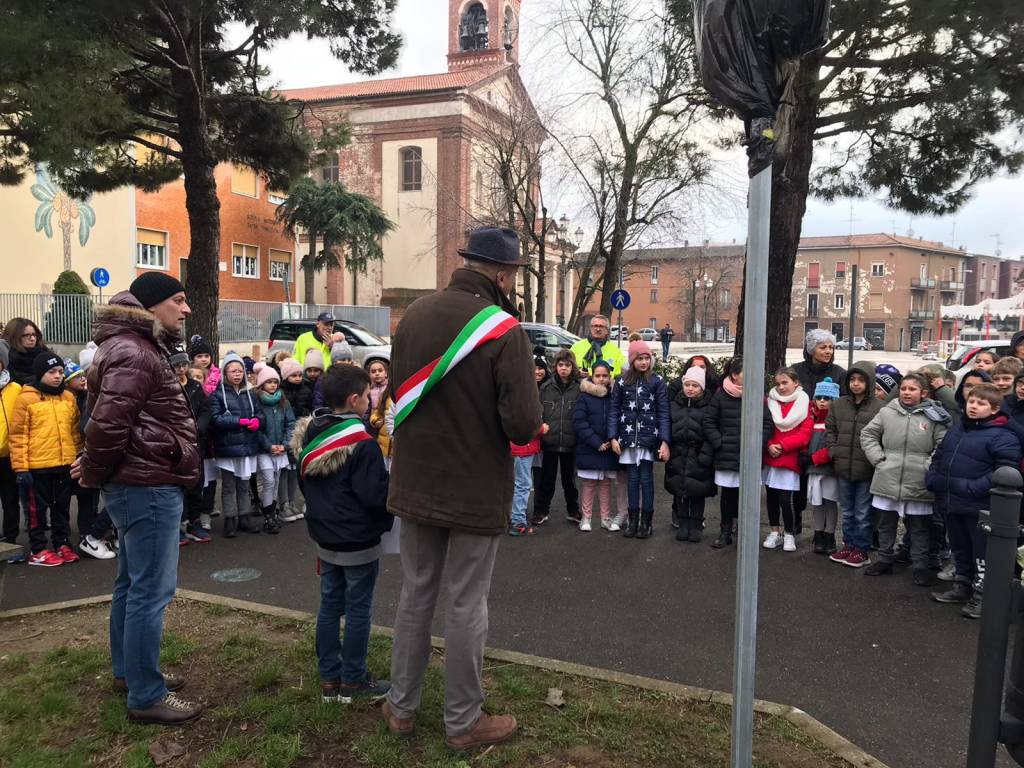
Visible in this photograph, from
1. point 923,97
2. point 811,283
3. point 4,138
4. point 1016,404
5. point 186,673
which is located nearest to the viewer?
point 186,673

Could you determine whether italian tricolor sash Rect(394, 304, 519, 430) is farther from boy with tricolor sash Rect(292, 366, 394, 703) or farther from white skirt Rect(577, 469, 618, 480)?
white skirt Rect(577, 469, 618, 480)

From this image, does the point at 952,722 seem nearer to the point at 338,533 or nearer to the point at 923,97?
the point at 338,533

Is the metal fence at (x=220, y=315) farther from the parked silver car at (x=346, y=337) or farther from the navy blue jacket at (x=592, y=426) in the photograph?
the navy blue jacket at (x=592, y=426)

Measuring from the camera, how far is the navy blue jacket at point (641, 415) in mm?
6996

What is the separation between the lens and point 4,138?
13070 millimetres

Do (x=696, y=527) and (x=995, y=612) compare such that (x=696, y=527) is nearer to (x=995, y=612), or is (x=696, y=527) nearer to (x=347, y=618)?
(x=347, y=618)

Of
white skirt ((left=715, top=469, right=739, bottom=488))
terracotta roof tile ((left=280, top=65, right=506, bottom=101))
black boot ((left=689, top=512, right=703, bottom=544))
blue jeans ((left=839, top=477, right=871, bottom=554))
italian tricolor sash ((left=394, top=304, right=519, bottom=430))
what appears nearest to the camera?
italian tricolor sash ((left=394, top=304, right=519, bottom=430))

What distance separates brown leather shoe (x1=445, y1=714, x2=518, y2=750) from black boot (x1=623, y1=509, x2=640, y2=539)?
3.85 m

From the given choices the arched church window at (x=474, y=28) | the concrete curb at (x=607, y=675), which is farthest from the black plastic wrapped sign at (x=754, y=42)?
the arched church window at (x=474, y=28)

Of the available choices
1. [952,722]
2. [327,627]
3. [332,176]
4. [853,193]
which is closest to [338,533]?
[327,627]

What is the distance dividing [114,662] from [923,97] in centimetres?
1100

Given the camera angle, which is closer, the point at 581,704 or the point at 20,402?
the point at 581,704

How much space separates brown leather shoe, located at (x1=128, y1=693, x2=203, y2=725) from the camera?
3396 mm

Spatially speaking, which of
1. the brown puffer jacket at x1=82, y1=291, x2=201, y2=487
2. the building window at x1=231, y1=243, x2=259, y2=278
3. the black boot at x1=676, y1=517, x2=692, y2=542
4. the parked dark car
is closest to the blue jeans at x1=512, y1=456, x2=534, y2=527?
the black boot at x1=676, y1=517, x2=692, y2=542
